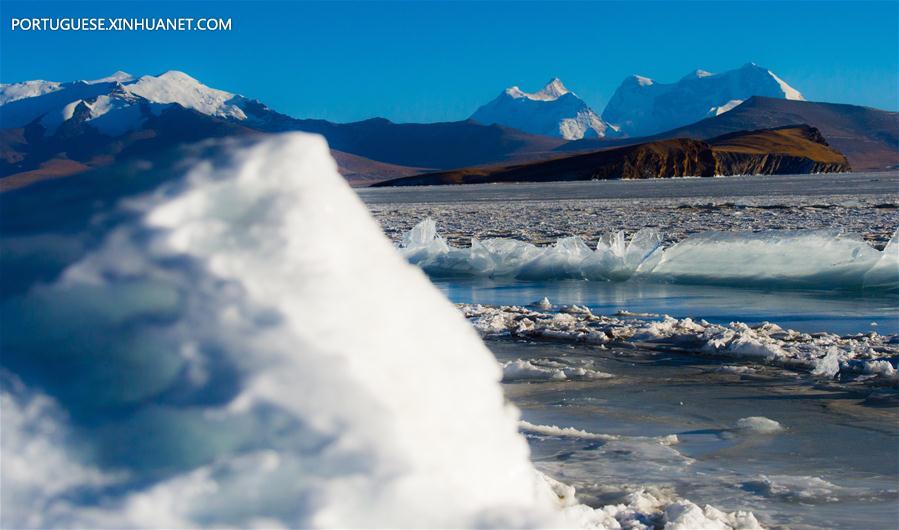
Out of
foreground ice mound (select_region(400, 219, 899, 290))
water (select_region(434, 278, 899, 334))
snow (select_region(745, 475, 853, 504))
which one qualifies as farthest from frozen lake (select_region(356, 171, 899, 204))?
snow (select_region(745, 475, 853, 504))

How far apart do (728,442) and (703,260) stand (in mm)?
6417

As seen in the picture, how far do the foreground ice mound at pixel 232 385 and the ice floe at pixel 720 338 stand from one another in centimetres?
372

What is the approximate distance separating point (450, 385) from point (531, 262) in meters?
9.08

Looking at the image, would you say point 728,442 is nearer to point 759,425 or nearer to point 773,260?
point 759,425

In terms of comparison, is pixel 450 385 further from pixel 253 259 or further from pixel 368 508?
pixel 253 259

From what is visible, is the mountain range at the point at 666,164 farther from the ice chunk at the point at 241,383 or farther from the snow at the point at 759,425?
the ice chunk at the point at 241,383

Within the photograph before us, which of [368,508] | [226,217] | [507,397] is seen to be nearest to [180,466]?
[368,508]

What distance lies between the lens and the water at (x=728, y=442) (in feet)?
10.3

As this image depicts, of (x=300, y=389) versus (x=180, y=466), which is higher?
(x=300, y=389)

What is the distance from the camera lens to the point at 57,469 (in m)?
1.83

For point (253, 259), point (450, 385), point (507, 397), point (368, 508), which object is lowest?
point (507, 397)

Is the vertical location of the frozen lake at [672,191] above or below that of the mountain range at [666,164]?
below

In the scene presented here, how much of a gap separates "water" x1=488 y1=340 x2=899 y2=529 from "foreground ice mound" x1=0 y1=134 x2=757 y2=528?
1.28 metres

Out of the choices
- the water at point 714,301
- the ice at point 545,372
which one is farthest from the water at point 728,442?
the water at point 714,301
